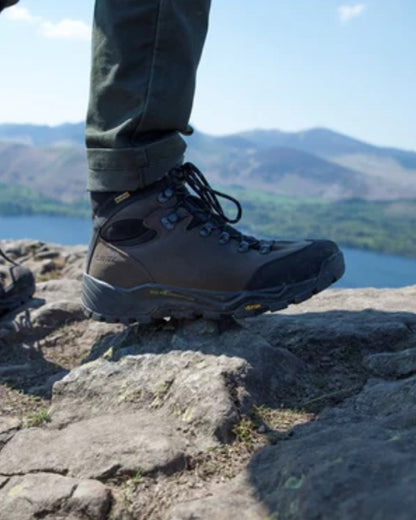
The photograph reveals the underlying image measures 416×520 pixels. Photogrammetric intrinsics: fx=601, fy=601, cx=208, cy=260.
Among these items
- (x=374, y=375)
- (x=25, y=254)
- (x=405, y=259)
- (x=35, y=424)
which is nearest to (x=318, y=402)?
(x=374, y=375)

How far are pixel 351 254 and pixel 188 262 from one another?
6086cm

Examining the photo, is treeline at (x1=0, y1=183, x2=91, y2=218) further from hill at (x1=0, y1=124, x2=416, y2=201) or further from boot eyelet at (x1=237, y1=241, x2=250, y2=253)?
boot eyelet at (x1=237, y1=241, x2=250, y2=253)

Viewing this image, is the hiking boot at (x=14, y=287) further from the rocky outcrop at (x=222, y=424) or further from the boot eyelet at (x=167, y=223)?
the boot eyelet at (x=167, y=223)

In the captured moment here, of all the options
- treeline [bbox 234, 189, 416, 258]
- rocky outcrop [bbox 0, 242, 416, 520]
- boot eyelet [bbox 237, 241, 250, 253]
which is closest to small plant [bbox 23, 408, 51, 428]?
rocky outcrop [bbox 0, 242, 416, 520]

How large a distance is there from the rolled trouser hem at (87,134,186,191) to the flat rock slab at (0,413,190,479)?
955 mm

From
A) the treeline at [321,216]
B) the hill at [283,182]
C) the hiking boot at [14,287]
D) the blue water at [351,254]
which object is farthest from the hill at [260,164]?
the hiking boot at [14,287]

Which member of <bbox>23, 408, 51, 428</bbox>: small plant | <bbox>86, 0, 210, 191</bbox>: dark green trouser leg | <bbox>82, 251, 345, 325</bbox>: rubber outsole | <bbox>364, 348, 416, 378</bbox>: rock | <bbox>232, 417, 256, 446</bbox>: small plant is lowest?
<bbox>23, 408, 51, 428</bbox>: small plant

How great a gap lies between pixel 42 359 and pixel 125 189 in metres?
1.11

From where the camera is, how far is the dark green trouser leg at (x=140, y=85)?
2.30m

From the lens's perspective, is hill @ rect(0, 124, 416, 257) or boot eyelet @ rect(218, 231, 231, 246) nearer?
boot eyelet @ rect(218, 231, 231, 246)

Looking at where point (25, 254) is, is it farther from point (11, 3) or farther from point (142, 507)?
point (142, 507)

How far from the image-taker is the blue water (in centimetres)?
4884

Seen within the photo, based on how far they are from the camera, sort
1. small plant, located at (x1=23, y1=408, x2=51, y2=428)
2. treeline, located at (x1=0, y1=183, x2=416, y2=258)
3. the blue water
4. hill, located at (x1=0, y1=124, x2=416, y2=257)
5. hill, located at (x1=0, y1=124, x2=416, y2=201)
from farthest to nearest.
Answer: hill, located at (x1=0, y1=124, x2=416, y2=201) → hill, located at (x1=0, y1=124, x2=416, y2=257) → treeline, located at (x1=0, y1=183, x2=416, y2=258) → the blue water → small plant, located at (x1=23, y1=408, x2=51, y2=428)

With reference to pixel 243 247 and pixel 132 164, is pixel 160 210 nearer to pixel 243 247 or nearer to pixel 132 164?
pixel 132 164
